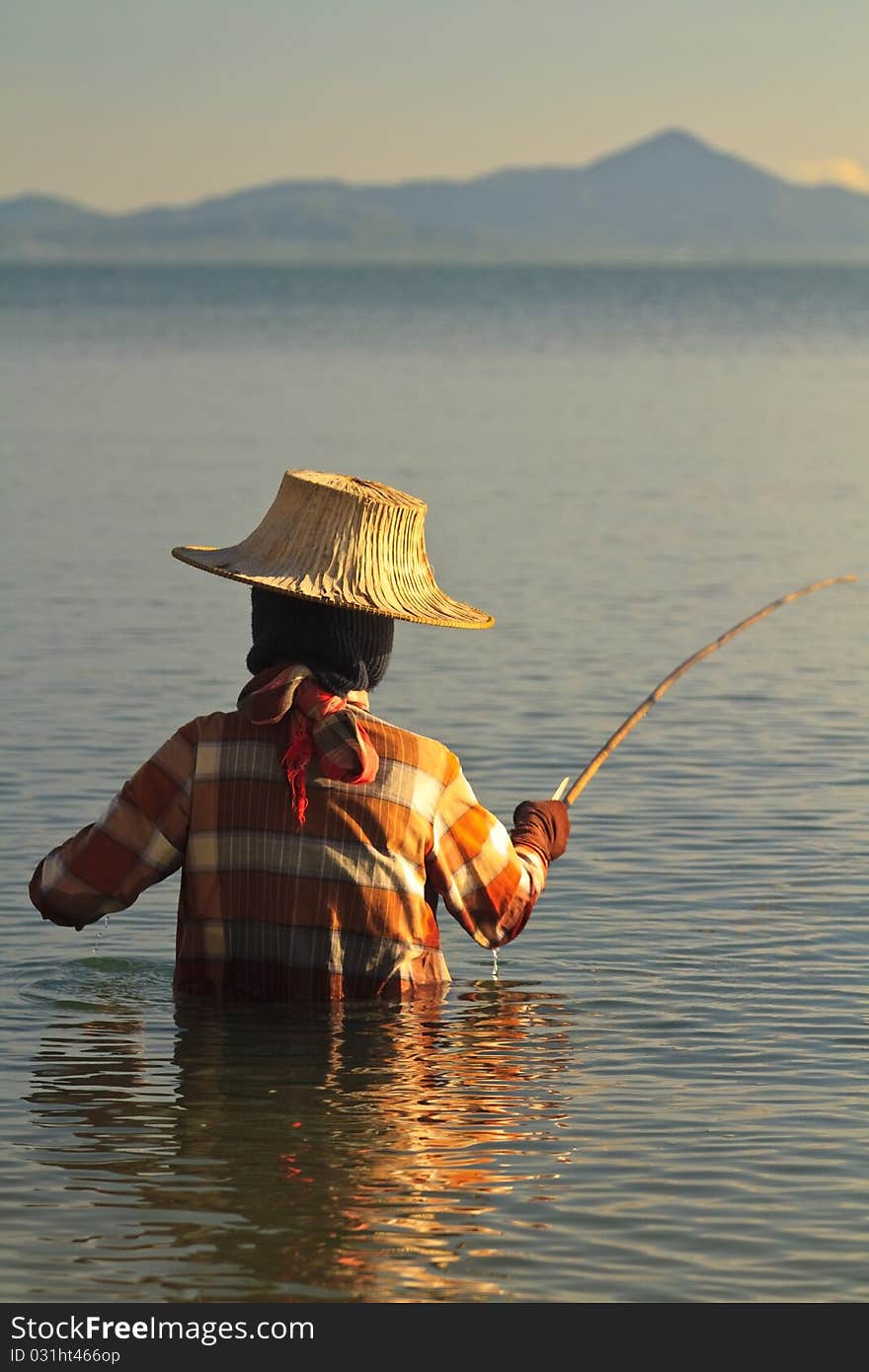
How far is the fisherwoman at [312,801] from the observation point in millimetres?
5848

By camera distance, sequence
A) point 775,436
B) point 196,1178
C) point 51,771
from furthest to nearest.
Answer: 1. point 775,436
2. point 51,771
3. point 196,1178

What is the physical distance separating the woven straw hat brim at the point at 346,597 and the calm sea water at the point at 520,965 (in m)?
0.97

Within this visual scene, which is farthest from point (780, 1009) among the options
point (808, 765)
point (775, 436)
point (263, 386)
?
point (263, 386)

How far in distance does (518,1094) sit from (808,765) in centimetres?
473

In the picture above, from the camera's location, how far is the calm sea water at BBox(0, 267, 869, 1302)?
214 inches

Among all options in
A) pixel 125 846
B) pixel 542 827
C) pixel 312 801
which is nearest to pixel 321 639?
pixel 312 801

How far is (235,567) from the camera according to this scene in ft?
19.4

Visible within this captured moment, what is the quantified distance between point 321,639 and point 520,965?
2.41 m

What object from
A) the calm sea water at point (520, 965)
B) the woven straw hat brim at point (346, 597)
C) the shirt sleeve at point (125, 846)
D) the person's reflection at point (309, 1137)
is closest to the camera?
the person's reflection at point (309, 1137)

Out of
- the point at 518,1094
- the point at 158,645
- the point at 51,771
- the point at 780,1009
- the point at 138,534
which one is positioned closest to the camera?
the point at 518,1094

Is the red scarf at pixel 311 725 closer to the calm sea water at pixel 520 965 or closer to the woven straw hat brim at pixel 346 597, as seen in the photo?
the woven straw hat brim at pixel 346 597

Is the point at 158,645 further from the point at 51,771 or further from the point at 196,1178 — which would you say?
the point at 196,1178

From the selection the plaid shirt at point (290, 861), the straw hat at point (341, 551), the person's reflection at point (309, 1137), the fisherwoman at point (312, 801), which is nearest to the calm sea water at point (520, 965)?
the person's reflection at point (309, 1137)

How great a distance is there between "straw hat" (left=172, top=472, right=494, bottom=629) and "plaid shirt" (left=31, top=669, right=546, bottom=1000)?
0.24 meters
